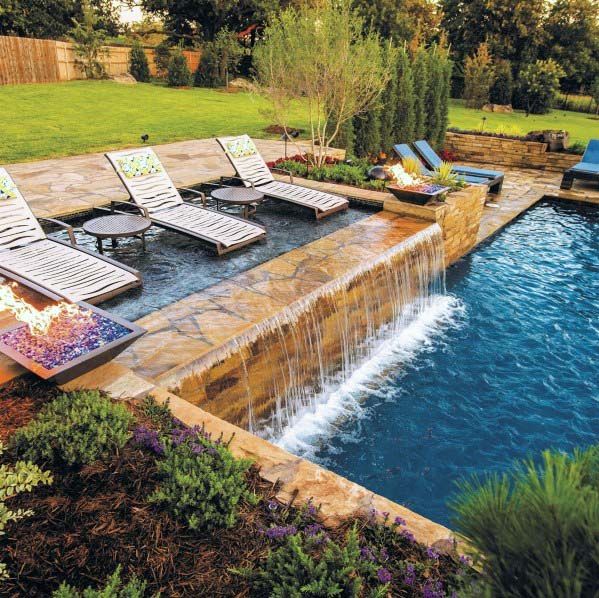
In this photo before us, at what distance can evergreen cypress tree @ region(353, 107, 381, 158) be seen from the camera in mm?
13789

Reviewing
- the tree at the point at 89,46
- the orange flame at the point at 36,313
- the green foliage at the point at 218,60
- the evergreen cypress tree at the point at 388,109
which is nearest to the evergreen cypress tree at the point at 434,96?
the evergreen cypress tree at the point at 388,109

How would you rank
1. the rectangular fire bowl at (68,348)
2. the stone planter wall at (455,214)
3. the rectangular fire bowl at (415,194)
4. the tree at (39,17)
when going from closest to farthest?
the rectangular fire bowl at (68,348), the rectangular fire bowl at (415,194), the stone planter wall at (455,214), the tree at (39,17)

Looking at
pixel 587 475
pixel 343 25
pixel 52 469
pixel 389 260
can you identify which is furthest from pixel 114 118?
pixel 587 475

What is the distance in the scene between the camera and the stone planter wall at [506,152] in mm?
17453

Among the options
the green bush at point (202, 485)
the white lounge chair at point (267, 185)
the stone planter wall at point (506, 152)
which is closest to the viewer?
the green bush at point (202, 485)

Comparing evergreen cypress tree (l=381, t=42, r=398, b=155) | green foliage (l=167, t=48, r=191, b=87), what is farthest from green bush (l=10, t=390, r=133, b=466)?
green foliage (l=167, t=48, r=191, b=87)

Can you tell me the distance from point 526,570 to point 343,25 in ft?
36.0

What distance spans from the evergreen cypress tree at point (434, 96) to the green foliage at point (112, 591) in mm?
16978

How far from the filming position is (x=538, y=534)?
1.39 m

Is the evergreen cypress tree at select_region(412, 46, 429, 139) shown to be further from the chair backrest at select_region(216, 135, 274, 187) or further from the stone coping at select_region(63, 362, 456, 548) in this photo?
the stone coping at select_region(63, 362, 456, 548)

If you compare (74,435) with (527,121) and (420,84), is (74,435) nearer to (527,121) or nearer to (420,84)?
(420,84)

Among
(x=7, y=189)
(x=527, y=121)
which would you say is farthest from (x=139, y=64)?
(x=7, y=189)

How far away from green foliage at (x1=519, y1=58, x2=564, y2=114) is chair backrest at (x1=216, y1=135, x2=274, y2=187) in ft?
92.0

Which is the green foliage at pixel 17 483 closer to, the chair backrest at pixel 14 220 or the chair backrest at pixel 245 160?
the chair backrest at pixel 14 220
